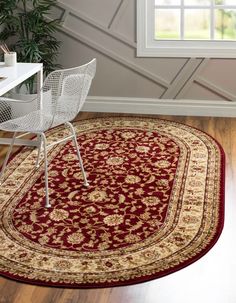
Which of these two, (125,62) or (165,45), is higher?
(165,45)

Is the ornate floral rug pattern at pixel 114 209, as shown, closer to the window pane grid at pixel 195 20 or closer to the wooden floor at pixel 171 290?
the wooden floor at pixel 171 290

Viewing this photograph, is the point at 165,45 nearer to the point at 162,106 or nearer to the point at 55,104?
the point at 162,106

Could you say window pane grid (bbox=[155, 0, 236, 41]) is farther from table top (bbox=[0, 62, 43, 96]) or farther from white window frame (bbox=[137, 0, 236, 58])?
table top (bbox=[0, 62, 43, 96])

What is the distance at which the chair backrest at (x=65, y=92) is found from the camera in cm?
374

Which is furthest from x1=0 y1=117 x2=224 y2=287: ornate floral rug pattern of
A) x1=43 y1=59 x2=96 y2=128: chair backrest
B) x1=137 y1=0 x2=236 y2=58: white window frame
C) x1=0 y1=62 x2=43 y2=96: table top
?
x1=137 y1=0 x2=236 y2=58: white window frame

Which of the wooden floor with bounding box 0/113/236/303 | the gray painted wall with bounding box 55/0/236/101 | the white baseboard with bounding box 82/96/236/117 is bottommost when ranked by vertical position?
the white baseboard with bounding box 82/96/236/117

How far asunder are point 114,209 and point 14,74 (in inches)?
44.6

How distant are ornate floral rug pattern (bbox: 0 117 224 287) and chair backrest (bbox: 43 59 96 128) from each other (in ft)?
1.67

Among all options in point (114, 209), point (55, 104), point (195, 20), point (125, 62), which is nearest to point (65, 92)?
point (55, 104)

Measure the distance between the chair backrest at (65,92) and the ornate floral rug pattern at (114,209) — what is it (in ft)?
1.67

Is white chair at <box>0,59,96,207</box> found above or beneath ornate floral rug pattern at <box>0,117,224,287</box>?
above

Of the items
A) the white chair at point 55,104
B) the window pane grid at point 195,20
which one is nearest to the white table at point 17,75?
the white chair at point 55,104

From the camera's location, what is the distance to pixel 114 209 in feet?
12.4

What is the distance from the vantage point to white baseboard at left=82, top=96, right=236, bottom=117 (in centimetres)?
577
